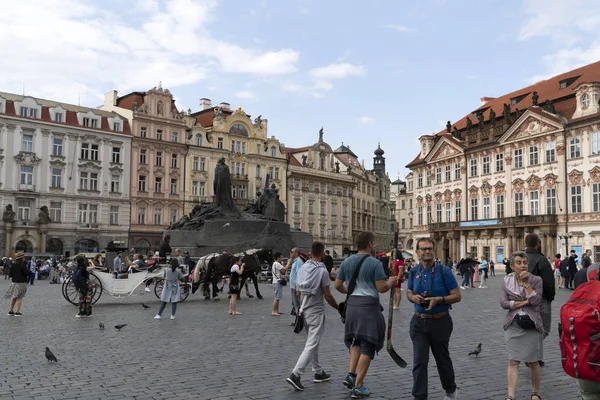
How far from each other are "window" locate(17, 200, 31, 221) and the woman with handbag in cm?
5047

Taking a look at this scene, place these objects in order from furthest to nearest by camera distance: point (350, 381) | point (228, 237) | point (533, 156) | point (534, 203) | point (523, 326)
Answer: point (533, 156) < point (534, 203) < point (228, 237) < point (350, 381) < point (523, 326)

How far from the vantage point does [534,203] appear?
47.8 m

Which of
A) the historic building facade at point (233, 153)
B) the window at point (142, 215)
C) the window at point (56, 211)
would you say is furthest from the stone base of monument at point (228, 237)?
the historic building facade at point (233, 153)

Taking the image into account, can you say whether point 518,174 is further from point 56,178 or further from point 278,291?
point 278,291

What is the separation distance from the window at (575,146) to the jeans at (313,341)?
42.2 m

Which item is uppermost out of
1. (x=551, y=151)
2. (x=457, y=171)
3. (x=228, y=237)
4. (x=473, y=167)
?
(x=551, y=151)

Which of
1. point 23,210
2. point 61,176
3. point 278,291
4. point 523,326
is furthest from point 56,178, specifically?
point 523,326

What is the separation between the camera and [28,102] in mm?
51781

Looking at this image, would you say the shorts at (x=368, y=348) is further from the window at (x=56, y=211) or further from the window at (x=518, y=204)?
the window at (x=56, y=211)

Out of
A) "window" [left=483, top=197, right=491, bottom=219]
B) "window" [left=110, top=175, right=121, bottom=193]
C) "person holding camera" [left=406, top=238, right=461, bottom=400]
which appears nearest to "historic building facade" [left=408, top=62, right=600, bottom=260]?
"window" [left=483, top=197, right=491, bottom=219]

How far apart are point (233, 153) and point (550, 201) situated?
3299 centimetres

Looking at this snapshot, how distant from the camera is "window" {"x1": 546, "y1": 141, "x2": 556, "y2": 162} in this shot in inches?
1815

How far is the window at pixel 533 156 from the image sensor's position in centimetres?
4765

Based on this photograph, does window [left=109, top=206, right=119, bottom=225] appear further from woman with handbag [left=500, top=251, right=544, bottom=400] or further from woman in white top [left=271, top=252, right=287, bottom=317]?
woman with handbag [left=500, top=251, right=544, bottom=400]
